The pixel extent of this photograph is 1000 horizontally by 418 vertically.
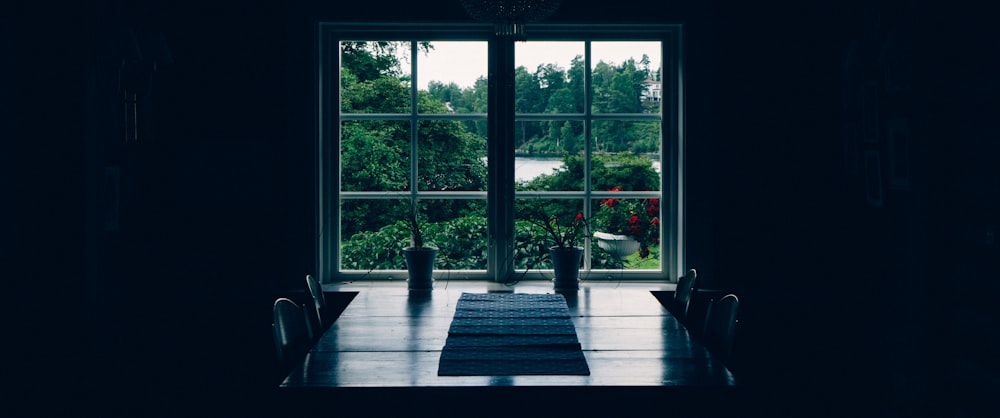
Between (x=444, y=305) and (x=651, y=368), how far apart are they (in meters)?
1.33

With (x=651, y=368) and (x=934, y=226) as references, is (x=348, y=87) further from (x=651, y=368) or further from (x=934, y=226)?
(x=934, y=226)

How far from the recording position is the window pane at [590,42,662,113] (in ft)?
15.1

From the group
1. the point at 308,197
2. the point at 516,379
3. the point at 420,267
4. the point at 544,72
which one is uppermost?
the point at 544,72

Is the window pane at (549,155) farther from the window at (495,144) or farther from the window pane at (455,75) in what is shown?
the window pane at (455,75)

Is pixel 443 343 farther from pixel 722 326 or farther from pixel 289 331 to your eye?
pixel 722 326

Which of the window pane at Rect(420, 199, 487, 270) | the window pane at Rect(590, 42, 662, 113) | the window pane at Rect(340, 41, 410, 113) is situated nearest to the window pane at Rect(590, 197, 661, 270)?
the window pane at Rect(590, 42, 662, 113)

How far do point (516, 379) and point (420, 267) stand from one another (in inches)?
81.8

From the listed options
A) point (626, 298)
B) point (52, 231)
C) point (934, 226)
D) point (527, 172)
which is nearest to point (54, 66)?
point (52, 231)

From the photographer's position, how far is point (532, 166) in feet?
15.1

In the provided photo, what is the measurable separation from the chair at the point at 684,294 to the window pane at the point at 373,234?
1.71 m

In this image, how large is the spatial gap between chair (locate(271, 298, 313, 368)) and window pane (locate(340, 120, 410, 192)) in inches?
63.4

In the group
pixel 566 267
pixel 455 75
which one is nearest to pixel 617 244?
pixel 566 267

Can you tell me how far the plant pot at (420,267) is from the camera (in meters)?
4.25

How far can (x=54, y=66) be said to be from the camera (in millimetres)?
3607
